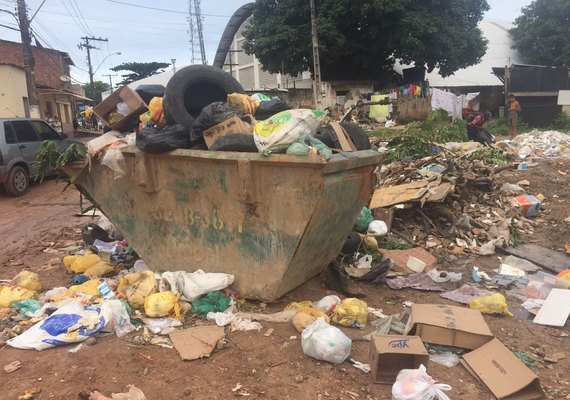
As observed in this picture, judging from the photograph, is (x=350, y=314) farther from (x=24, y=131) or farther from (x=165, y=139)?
(x=24, y=131)

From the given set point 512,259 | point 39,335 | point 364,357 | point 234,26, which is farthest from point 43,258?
point 234,26

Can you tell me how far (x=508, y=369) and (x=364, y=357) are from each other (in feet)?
2.84

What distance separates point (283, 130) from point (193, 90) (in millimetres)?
1419

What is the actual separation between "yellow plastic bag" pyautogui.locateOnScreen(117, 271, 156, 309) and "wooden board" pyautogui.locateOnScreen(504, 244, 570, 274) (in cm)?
425

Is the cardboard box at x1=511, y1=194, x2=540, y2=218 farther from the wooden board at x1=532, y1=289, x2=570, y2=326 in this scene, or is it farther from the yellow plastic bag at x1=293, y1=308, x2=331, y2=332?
the yellow plastic bag at x1=293, y1=308, x2=331, y2=332

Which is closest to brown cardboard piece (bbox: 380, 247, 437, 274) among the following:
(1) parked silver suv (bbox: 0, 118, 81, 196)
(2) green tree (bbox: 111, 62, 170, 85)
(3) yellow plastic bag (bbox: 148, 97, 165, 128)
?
(3) yellow plastic bag (bbox: 148, 97, 165, 128)

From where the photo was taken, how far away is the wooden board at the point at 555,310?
147 inches

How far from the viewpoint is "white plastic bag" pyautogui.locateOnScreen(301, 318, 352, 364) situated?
292 cm

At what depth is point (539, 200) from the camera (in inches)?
295

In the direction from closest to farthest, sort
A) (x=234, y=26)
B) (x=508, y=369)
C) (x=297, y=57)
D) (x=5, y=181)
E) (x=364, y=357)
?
(x=508, y=369) < (x=364, y=357) < (x=5, y=181) < (x=297, y=57) < (x=234, y=26)

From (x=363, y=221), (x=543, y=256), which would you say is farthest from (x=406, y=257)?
(x=543, y=256)

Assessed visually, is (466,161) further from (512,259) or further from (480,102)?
(480,102)

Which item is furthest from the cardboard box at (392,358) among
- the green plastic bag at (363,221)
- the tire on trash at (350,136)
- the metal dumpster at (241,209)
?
the green plastic bag at (363,221)

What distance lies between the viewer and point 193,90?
429cm
